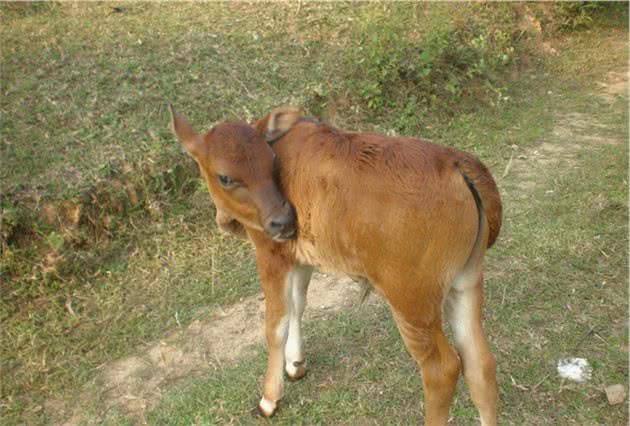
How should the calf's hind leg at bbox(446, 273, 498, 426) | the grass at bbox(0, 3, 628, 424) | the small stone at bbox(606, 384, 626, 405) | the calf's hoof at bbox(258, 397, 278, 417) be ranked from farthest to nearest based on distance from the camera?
the grass at bbox(0, 3, 628, 424), the calf's hoof at bbox(258, 397, 278, 417), the small stone at bbox(606, 384, 626, 405), the calf's hind leg at bbox(446, 273, 498, 426)

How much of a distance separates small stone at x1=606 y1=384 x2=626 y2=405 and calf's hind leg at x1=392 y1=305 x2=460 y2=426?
105 centimetres

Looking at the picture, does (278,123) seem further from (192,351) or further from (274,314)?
(192,351)

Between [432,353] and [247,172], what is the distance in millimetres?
1208

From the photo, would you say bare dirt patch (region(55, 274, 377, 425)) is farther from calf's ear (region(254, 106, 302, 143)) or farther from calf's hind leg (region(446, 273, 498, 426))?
calf's ear (region(254, 106, 302, 143))

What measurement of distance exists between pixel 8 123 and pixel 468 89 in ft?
15.3

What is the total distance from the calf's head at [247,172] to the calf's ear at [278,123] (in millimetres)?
120

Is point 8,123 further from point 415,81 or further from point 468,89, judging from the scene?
point 468,89

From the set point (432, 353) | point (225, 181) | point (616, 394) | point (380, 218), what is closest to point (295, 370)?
point (432, 353)

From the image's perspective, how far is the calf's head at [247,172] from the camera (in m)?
3.17

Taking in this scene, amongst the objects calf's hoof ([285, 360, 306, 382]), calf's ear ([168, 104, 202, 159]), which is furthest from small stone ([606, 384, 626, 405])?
calf's ear ([168, 104, 202, 159])

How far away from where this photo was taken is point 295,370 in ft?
13.1

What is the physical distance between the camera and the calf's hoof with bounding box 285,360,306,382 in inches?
157

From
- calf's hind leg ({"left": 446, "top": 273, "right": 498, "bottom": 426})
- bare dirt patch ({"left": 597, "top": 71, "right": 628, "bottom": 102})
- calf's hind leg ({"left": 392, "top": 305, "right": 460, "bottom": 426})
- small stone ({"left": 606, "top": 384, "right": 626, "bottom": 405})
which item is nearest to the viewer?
calf's hind leg ({"left": 392, "top": 305, "right": 460, "bottom": 426})

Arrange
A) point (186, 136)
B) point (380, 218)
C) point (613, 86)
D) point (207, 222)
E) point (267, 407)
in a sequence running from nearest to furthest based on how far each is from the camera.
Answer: point (380, 218) → point (186, 136) → point (267, 407) → point (207, 222) → point (613, 86)
